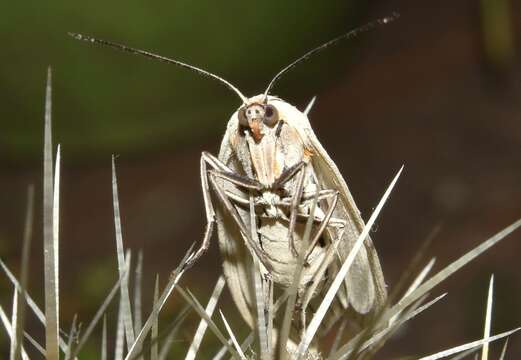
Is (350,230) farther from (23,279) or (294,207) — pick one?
(23,279)

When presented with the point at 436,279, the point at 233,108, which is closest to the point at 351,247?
the point at 436,279

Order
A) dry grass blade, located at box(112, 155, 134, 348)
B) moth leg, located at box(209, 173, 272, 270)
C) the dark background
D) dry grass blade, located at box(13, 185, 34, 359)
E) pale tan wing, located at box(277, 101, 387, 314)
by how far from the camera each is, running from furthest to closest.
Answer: the dark background → pale tan wing, located at box(277, 101, 387, 314) → moth leg, located at box(209, 173, 272, 270) → dry grass blade, located at box(112, 155, 134, 348) → dry grass blade, located at box(13, 185, 34, 359)

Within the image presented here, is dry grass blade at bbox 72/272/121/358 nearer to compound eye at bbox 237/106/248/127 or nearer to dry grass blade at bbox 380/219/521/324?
dry grass blade at bbox 380/219/521/324

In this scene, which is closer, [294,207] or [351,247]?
[294,207]

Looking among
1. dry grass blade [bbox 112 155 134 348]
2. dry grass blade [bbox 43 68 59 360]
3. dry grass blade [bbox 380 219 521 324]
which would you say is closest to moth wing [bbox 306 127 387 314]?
dry grass blade [bbox 380 219 521 324]

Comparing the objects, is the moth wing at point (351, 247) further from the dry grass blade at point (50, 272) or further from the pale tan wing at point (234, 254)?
the dry grass blade at point (50, 272)

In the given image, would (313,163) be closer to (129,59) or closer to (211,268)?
(211,268)

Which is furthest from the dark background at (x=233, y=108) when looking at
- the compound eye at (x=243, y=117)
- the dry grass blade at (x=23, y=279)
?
the dry grass blade at (x=23, y=279)
